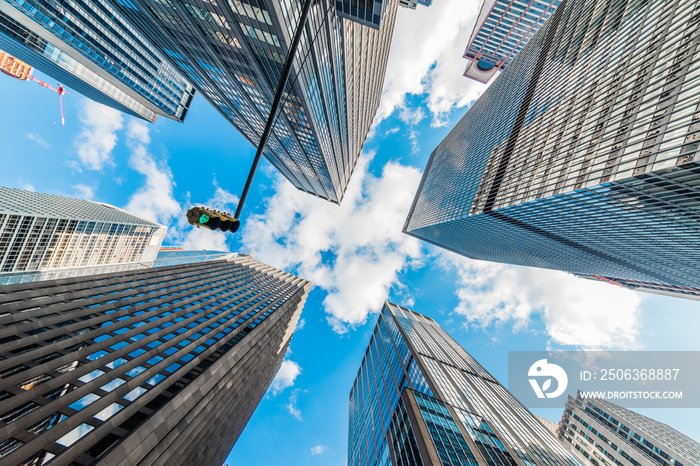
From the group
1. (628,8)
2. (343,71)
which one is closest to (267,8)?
(343,71)

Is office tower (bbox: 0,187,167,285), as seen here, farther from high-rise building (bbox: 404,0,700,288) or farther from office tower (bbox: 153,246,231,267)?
high-rise building (bbox: 404,0,700,288)

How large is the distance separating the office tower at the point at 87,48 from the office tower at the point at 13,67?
3167 inches

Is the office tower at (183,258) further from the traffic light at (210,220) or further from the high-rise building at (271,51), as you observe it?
the traffic light at (210,220)

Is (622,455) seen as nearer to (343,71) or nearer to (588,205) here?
(588,205)

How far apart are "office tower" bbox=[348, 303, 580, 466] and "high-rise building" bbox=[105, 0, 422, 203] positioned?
1839 inches

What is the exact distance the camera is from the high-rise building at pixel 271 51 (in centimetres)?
3206

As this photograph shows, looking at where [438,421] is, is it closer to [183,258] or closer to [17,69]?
[183,258]

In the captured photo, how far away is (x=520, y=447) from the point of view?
44.6 meters

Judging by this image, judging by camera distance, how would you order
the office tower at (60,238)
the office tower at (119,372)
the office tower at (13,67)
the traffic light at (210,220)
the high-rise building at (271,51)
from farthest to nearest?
the office tower at (13,67), the office tower at (60,238), the high-rise building at (271,51), the office tower at (119,372), the traffic light at (210,220)

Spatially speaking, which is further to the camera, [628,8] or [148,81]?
[148,81]

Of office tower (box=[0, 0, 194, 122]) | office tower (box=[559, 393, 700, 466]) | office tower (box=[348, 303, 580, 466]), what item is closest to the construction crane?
office tower (box=[0, 0, 194, 122])

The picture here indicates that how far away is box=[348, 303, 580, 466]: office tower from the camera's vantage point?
3684cm

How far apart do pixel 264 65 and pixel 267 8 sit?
14.0 metres

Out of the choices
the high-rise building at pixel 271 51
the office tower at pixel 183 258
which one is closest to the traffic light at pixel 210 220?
the high-rise building at pixel 271 51
